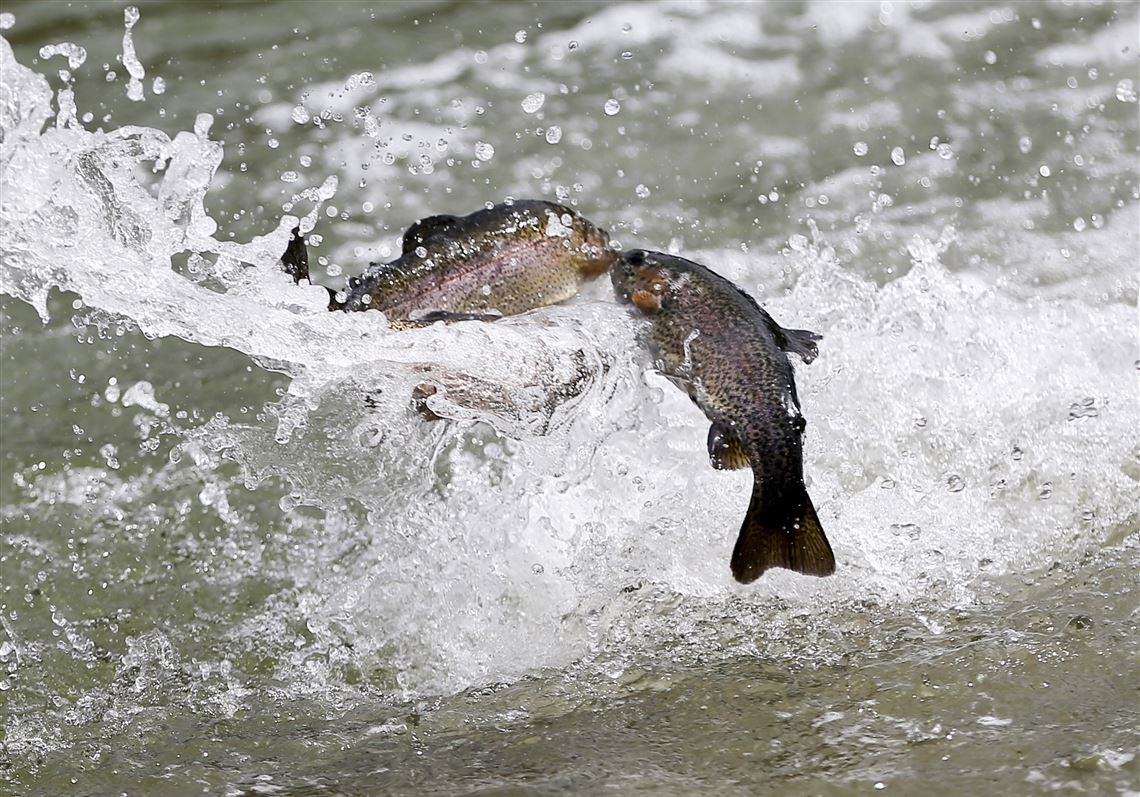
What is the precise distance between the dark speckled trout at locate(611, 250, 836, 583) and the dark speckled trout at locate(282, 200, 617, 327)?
16 cm

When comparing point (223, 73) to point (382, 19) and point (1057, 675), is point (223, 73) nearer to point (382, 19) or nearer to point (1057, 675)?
point (382, 19)

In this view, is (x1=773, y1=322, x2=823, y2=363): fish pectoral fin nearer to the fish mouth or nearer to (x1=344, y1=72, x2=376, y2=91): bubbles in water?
the fish mouth

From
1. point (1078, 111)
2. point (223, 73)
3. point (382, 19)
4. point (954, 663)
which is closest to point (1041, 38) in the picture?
point (1078, 111)

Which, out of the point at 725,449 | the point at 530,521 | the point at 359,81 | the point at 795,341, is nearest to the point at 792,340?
the point at 795,341

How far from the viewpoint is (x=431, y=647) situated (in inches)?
140

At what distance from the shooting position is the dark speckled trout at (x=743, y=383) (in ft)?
9.45

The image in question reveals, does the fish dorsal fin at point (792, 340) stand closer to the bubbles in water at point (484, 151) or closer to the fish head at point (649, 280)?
the fish head at point (649, 280)

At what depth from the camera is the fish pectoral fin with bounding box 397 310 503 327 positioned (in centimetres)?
302

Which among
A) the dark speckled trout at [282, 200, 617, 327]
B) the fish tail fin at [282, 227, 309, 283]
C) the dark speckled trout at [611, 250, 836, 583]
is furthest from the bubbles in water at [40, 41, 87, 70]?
the dark speckled trout at [611, 250, 836, 583]

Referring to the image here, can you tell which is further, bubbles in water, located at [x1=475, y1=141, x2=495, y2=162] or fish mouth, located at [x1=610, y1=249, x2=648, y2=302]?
bubbles in water, located at [x1=475, y1=141, x2=495, y2=162]

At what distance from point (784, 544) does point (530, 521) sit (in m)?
1.15

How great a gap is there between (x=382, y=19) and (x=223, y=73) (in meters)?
1.05

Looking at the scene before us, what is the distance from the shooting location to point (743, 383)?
3.00 m

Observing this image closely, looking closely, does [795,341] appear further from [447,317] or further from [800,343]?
[447,317]
